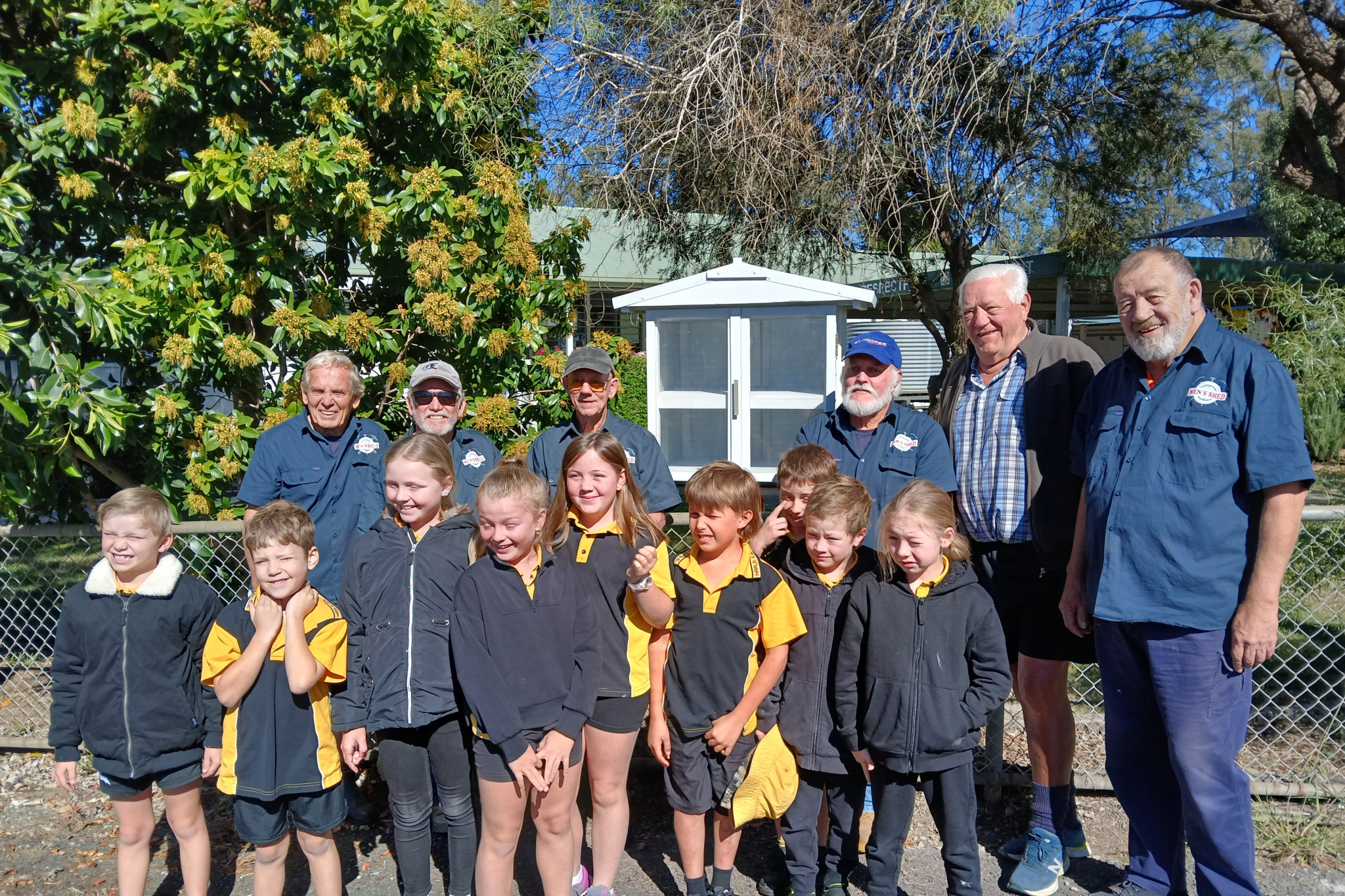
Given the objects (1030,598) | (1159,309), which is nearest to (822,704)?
(1030,598)

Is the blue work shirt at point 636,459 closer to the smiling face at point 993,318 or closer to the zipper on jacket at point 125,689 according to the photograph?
the smiling face at point 993,318

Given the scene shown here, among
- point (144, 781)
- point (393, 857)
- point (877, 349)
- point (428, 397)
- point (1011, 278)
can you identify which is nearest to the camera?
point (144, 781)

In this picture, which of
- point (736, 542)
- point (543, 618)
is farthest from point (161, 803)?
point (736, 542)

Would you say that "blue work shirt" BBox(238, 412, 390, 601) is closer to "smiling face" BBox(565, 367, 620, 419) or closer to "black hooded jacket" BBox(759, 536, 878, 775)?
"smiling face" BBox(565, 367, 620, 419)

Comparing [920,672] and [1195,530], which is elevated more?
[1195,530]

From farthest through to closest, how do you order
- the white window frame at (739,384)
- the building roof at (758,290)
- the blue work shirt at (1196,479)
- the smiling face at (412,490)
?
the white window frame at (739,384) → the building roof at (758,290) → the smiling face at (412,490) → the blue work shirt at (1196,479)

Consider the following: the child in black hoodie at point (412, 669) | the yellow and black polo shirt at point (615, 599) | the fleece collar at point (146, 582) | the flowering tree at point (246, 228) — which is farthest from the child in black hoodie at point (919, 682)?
the flowering tree at point (246, 228)

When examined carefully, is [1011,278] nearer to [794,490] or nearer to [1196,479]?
[1196,479]

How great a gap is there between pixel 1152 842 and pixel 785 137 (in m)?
3.84

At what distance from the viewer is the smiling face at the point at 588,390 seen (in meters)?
3.42

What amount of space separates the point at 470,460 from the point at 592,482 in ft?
2.79

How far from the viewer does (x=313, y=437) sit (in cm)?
341

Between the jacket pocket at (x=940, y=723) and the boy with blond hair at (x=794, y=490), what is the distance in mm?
634

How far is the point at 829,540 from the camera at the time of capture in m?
2.73
